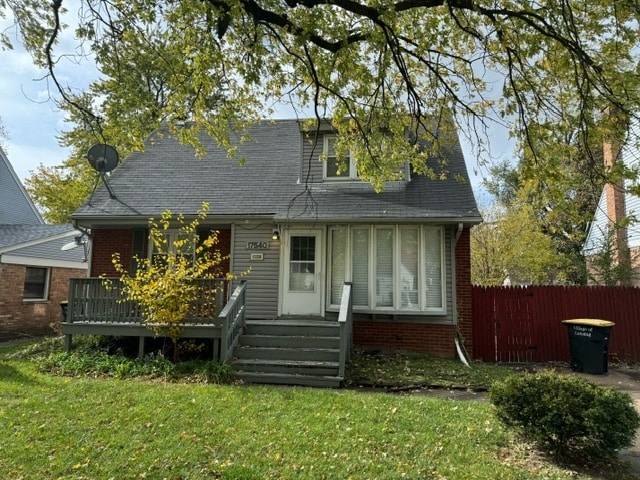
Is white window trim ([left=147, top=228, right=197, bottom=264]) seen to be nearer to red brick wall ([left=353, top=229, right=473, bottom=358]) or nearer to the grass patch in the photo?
red brick wall ([left=353, top=229, right=473, bottom=358])

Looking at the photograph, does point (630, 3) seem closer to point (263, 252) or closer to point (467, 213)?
point (467, 213)

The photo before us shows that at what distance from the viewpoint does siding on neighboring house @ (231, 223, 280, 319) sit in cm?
1075

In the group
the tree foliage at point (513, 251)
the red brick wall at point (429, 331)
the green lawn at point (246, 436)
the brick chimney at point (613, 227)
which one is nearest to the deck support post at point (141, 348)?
the green lawn at point (246, 436)

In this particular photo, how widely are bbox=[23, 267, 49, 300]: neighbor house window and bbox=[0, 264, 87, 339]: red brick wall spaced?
0.17 metres

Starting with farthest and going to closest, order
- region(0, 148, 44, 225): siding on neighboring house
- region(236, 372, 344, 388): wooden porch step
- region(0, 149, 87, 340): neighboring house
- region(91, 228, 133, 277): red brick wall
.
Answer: region(0, 148, 44, 225): siding on neighboring house
region(0, 149, 87, 340): neighboring house
region(91, 228, 133, 277): red brick wall
region(236, 372, 344, 388): wooden porch step

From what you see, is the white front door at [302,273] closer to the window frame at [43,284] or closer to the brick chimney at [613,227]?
the brick chimney at [613,227]

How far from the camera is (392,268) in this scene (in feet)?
33.6

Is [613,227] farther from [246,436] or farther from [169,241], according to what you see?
[169,241]

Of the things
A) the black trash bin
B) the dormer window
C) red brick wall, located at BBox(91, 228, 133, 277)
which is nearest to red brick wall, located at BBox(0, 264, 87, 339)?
red brick wall, located at BBox(91, 228, 133, 277)

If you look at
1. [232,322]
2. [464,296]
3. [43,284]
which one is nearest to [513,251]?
[464,296]

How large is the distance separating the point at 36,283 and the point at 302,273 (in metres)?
11.6

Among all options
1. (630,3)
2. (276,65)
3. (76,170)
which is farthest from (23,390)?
(76,170)

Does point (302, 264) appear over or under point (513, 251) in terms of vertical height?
under

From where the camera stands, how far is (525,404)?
4504mm
